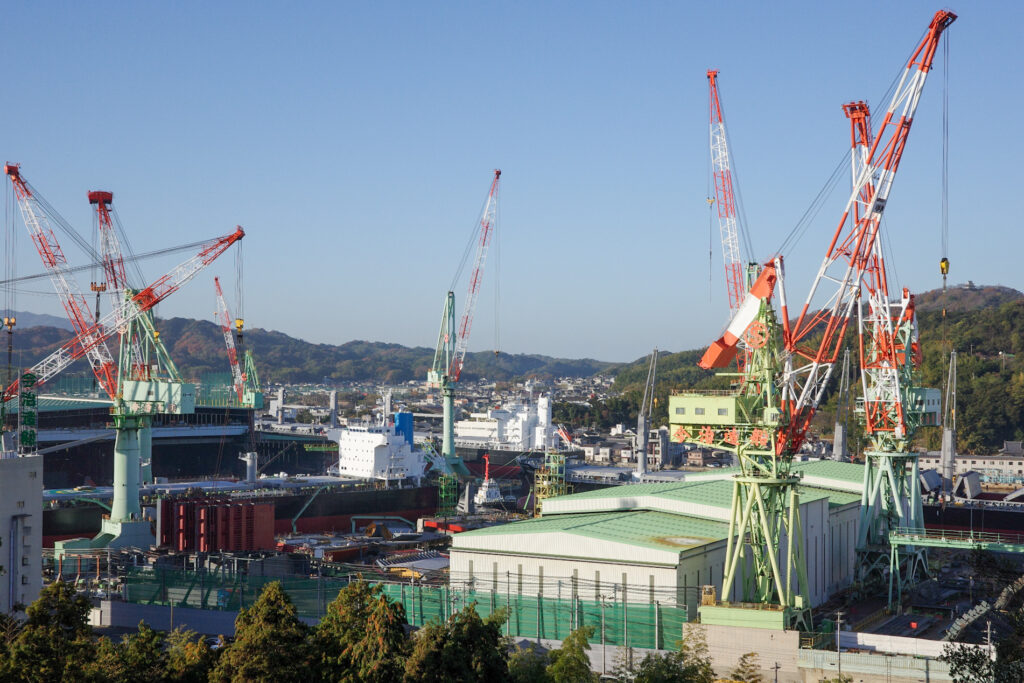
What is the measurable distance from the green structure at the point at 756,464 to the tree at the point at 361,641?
11160 mm

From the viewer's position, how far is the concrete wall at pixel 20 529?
27500 millimetres

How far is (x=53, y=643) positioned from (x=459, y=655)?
6668 mm

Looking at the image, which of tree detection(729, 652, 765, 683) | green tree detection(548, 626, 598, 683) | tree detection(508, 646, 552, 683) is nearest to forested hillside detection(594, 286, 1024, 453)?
tree detection(729, 652, 765, 683)

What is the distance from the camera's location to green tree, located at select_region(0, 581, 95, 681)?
1800cm

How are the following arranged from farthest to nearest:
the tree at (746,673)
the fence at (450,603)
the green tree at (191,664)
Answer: the fence at (450,603) < the tree at (746,673) < the green tree at (191,664)

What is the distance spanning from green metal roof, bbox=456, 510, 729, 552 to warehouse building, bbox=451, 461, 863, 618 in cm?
3

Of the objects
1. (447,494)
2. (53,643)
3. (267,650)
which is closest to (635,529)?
(267,650)

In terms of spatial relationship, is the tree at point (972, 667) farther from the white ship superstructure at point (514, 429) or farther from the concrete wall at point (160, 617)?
the white ship superstructure at point (514, 429)

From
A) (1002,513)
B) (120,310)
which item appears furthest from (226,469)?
(1002,513)

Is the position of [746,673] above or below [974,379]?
below

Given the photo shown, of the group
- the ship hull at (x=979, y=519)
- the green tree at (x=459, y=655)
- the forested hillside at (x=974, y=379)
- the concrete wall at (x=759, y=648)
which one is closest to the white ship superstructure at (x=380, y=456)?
the ship hull at (x=979, y=519)

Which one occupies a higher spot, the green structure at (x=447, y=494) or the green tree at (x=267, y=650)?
the green tree at (x=267, y=650)

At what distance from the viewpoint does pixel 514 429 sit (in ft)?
313

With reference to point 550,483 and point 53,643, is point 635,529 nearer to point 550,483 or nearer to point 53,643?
point 53,643
